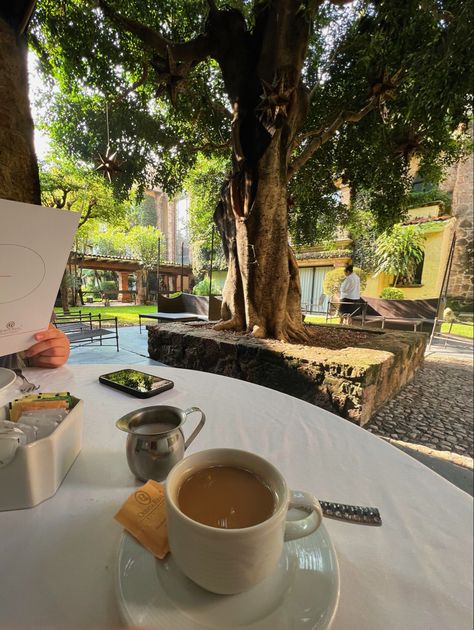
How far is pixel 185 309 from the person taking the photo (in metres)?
6.77

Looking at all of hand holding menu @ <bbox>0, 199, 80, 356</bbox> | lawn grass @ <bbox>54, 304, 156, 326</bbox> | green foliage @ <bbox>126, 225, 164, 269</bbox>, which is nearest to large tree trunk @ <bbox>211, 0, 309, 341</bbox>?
hand holding menu @ <bbox>0, 199, 80, 356</bbox>

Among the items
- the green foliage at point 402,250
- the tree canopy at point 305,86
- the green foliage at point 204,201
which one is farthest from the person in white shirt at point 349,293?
the green foliage at point 402,250

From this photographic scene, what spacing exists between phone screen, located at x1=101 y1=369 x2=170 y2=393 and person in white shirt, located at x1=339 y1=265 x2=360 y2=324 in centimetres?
523

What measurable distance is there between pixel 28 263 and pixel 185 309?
19.7ft

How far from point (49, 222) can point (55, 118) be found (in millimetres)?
5178

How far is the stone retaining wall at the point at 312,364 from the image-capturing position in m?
2.06

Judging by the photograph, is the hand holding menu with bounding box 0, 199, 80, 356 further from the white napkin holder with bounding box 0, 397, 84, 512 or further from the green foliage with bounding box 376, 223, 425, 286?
the green foliage with bounding box 376, 223, 425, 286

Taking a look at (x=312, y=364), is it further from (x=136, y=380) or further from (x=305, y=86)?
(x=305, y=86)

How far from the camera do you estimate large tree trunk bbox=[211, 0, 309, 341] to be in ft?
8.57

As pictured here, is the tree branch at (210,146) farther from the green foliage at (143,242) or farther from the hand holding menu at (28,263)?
the green foliage at (143,242)

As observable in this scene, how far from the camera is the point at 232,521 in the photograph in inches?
13.0

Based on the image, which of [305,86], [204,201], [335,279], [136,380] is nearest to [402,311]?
[335,279]

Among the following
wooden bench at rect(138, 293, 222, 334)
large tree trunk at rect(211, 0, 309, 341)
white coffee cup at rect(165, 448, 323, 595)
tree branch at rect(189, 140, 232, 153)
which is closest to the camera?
white coffee cup at rect(165, 448, 323, 595)

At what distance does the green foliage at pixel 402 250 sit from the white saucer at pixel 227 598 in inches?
374
